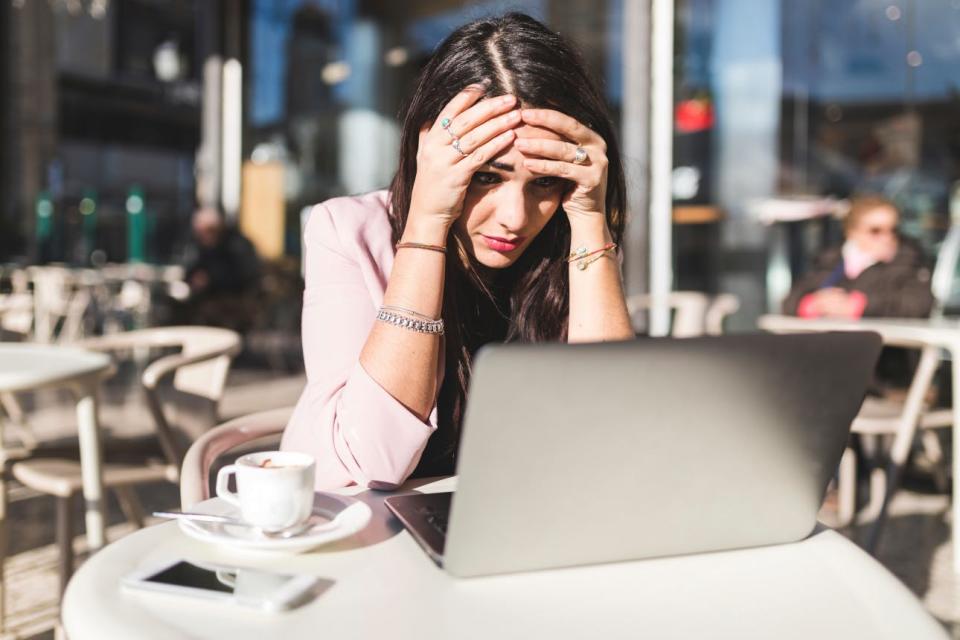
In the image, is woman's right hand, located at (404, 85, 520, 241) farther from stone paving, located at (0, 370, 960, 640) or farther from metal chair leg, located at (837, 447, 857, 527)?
metal chair leg, located at (837, 447, 857, 527)

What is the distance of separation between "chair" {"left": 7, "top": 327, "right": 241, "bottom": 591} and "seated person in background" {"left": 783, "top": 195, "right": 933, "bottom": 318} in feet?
8.89

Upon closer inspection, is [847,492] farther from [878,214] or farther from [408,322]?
[408,322]

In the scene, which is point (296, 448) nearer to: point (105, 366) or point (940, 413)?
point (105, 366)

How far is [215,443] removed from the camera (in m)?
1.33

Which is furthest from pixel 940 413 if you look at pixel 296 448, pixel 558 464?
pixel 558 464

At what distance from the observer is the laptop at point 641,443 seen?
2.07 feet

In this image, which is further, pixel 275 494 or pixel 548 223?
pixel 548 223

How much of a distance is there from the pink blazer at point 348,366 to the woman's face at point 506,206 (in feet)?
0.48

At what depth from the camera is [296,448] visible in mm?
1155

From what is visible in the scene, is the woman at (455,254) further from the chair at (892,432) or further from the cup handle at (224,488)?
the chair at (892,432)

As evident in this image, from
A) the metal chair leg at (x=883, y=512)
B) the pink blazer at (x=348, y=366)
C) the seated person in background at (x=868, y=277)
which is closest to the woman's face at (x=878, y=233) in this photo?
the seated person in background at (x=868, y=277)

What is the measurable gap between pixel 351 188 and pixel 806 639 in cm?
731

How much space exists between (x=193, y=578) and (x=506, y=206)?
2.27ft

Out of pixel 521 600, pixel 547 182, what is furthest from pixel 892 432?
pixel 521 600
